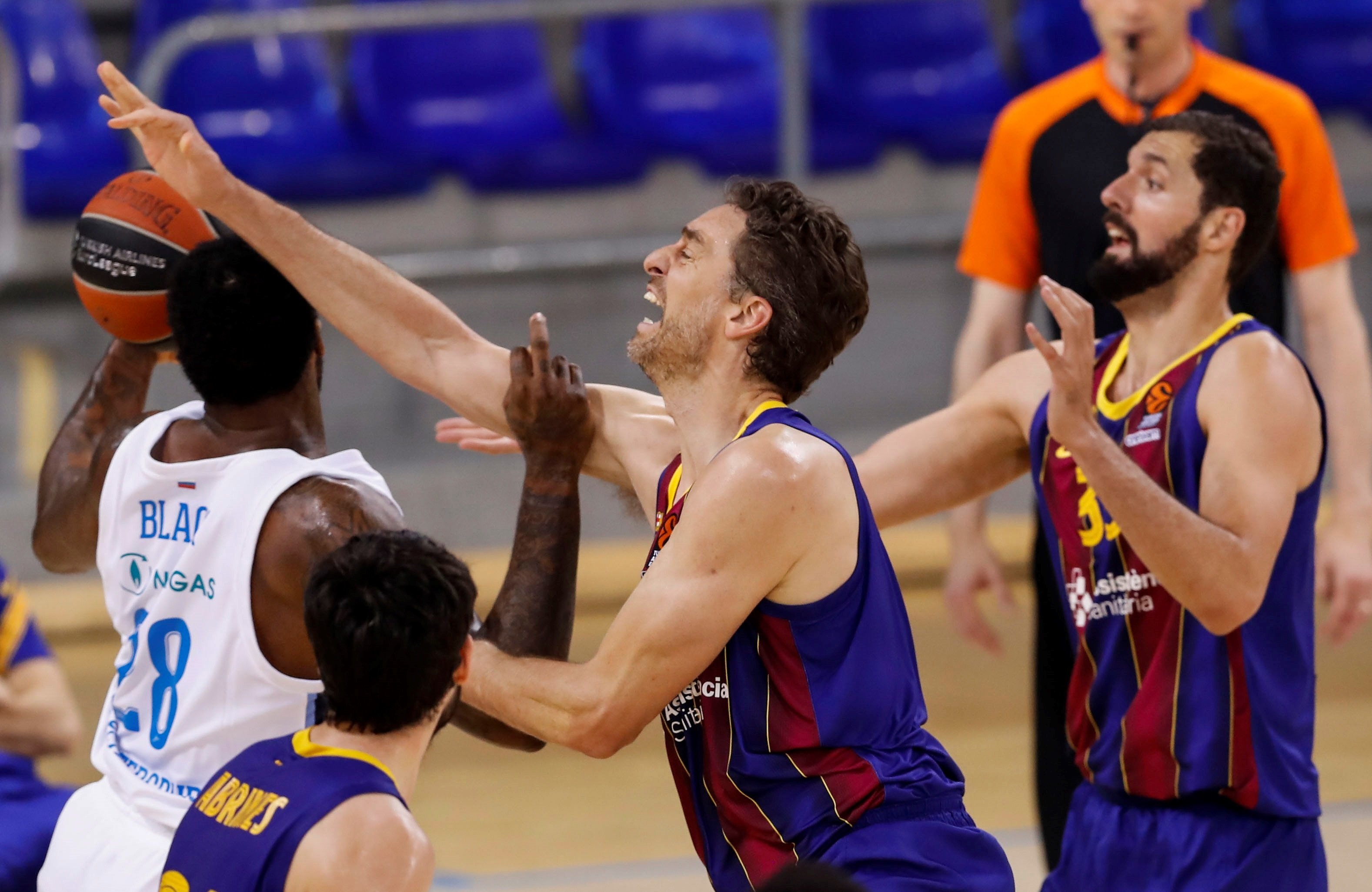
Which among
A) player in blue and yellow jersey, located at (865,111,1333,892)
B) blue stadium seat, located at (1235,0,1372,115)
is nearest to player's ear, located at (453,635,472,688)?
player in blue and yellow jersey, located at (865,111,1333,892)

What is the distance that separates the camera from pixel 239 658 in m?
2.57

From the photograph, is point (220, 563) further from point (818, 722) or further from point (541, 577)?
point (818, 722)

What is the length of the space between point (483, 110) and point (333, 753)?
666cm

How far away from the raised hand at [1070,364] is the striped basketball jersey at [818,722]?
0.46 m

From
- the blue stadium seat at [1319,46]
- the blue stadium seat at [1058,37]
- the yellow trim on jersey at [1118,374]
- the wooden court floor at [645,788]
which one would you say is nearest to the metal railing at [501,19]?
the blue stadium seat at [1058,37]

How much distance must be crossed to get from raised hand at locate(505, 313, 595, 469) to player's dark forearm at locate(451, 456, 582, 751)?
0.07m

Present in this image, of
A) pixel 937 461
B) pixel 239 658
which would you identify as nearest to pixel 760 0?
pixel 937 461

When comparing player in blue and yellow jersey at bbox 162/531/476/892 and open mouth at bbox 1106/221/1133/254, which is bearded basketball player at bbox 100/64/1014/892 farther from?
open mouth at bbox 1106/221/1133/254

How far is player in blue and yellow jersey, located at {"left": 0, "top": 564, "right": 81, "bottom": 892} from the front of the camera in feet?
12.9

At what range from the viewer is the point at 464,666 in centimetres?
227

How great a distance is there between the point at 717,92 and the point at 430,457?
2.39 meters

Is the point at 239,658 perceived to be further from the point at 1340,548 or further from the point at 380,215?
the point at 380,215

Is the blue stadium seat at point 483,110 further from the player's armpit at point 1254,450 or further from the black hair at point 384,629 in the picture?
the black hair at point 384,629

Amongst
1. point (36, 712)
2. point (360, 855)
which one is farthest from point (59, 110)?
point (360, 855)
